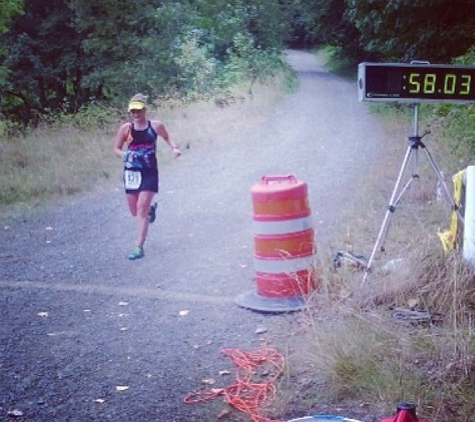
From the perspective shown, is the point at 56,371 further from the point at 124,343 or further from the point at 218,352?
the point at 218,352

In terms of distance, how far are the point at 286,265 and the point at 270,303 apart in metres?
0.33

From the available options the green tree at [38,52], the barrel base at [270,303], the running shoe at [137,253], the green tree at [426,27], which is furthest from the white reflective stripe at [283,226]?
the green tree at [38,52]

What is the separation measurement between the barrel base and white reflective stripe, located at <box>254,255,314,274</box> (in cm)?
23

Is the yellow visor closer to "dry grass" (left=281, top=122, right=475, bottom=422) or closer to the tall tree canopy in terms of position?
"dry grass" (left=281, top=122, right=475, bottom=422)

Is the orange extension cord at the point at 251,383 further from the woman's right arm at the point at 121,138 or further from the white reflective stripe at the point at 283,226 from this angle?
the woman's right arm at the point at 121,138

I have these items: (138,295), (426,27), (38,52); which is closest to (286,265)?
(138,295)

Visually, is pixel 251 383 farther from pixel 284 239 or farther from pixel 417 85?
pixel 417 85

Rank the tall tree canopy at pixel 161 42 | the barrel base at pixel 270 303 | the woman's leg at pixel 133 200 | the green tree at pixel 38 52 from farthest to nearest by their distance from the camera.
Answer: the green tree at pixel 38 52 < the tall tree canopy at pixel 161 42 < the woman's leg at pixel 133 200 < the barrel base at pixel 270 303

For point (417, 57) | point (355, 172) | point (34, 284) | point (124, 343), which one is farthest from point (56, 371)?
point (417, 57)

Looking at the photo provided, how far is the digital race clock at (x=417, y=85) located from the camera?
17.8 ft


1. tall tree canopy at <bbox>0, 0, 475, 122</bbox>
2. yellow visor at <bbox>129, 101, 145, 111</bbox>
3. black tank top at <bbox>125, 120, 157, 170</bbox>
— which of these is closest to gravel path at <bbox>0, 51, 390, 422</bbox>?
black tank top at <bbox>125, 120, 157, 170</bbox>

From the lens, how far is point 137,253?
7605 millimetres

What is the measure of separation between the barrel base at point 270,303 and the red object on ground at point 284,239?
0.05 metres

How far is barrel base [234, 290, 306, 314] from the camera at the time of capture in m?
5.61
